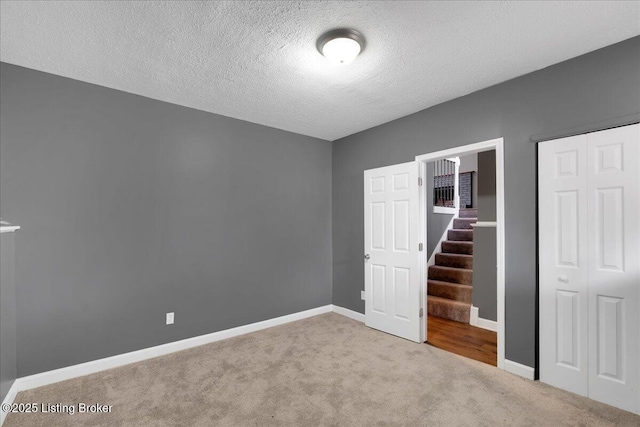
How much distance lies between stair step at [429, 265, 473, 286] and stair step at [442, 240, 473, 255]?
1.48 feet

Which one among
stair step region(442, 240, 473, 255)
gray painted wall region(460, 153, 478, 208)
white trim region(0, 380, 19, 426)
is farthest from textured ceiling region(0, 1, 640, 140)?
gray painted wall region(460, 153, 478, 208)

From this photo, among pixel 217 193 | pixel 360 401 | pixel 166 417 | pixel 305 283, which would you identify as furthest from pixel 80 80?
pixel 360 401

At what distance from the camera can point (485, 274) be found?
12.3ft

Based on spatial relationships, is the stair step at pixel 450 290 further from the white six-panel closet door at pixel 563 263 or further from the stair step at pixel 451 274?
the white six-panel closet door at pixel 563 263

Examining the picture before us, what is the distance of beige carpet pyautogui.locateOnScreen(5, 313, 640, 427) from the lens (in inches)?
77.9

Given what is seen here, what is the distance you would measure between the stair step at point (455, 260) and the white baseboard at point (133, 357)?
2752mm

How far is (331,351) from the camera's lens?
3.04m

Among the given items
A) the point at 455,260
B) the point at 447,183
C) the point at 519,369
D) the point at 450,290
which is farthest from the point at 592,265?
the point at 447,183

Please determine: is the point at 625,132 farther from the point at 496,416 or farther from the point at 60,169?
the point at 60,169

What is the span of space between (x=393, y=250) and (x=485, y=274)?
1.29 m

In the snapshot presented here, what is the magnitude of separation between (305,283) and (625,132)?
3.58 meters

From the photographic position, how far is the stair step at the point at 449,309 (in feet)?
12.9

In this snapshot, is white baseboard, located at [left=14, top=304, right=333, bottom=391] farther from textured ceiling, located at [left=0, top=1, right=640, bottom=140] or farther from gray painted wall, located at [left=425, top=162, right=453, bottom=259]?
gray painted wall, located at [left=425, top=162, right=453, bottom=259]

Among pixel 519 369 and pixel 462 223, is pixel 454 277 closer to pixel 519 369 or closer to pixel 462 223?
pixel 462 223
